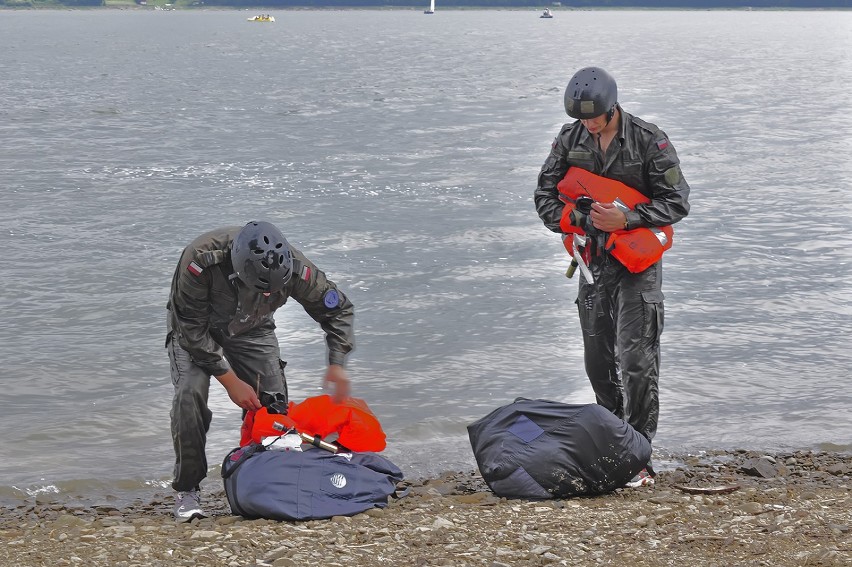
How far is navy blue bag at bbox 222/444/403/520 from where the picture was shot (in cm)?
565

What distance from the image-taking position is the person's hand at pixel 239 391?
19.8 feet

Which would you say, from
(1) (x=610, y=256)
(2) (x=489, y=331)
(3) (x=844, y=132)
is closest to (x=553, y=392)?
(2) (x=489, y=331)

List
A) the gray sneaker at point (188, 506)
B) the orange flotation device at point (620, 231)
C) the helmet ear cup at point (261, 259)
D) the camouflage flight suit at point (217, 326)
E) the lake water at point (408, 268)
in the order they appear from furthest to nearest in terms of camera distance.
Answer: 1. the lake water at point (408, 268)
2. the orange flotation device at point (620, 231)
3. the gray sneaker at point (188, 506)
4. the camouflage flight suit at point (217, 326)
5. the helmet ear cup at point (261, 259)

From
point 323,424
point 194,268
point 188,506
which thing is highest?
point 194,268

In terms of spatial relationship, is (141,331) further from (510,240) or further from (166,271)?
(510,240)

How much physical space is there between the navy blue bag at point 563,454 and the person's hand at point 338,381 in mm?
801

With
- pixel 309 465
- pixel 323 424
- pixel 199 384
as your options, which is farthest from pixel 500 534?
pixel 199 384

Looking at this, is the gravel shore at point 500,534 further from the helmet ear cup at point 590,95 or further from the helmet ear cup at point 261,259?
the helmet ear cup at point 590,95

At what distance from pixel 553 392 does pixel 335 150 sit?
55.6 feet

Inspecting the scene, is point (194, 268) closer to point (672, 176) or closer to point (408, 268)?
point (672, 176)

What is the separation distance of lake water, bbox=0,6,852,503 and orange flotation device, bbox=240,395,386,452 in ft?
5.45

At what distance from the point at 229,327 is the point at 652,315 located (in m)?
2.22

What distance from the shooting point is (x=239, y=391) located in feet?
19.9

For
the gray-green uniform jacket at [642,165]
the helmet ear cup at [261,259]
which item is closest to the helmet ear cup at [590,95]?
the gray-green uniform jacket at [642,165]
